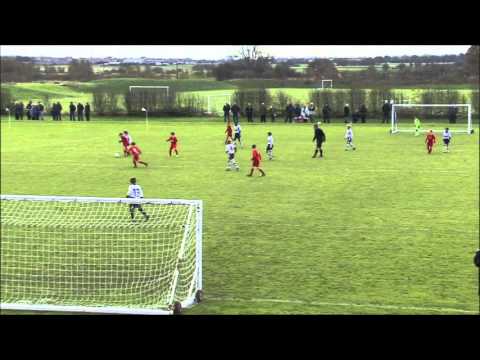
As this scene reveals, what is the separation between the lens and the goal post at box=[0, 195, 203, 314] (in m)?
11.6

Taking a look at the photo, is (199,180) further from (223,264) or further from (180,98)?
(180,98)

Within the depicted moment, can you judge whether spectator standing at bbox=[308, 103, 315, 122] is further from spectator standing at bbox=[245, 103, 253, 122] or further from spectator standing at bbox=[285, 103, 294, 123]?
spectator standing at bbox=[245, 103, 253, 122]

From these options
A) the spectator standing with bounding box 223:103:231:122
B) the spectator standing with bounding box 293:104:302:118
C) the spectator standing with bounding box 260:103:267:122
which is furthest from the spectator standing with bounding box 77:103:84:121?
the spectator standing with bounding box 293:104:302:118

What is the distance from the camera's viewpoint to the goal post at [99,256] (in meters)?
11.6

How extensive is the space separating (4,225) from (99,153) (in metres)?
18.1

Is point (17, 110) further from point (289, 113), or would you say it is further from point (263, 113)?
point (289, 113)

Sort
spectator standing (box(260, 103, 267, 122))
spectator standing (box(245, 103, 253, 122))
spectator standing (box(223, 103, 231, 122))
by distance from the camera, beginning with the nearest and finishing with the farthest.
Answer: spectator standing (box(223, 103, 231, 122))
spectator standing (box(245, 103, 253, 122))
spectator standing (box(260, 103, 267, 122))

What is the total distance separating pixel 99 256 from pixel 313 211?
7.16m

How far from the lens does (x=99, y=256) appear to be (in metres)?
14.3

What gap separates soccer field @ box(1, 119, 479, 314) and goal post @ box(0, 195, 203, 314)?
75 centimetres

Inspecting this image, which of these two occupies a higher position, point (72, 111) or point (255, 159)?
point (72, 111)

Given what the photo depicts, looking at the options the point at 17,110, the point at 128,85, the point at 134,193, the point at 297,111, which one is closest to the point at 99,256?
the point at 134,193

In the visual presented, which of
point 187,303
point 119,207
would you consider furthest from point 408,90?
point 187,303

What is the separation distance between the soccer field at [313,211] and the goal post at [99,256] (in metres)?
0.75
